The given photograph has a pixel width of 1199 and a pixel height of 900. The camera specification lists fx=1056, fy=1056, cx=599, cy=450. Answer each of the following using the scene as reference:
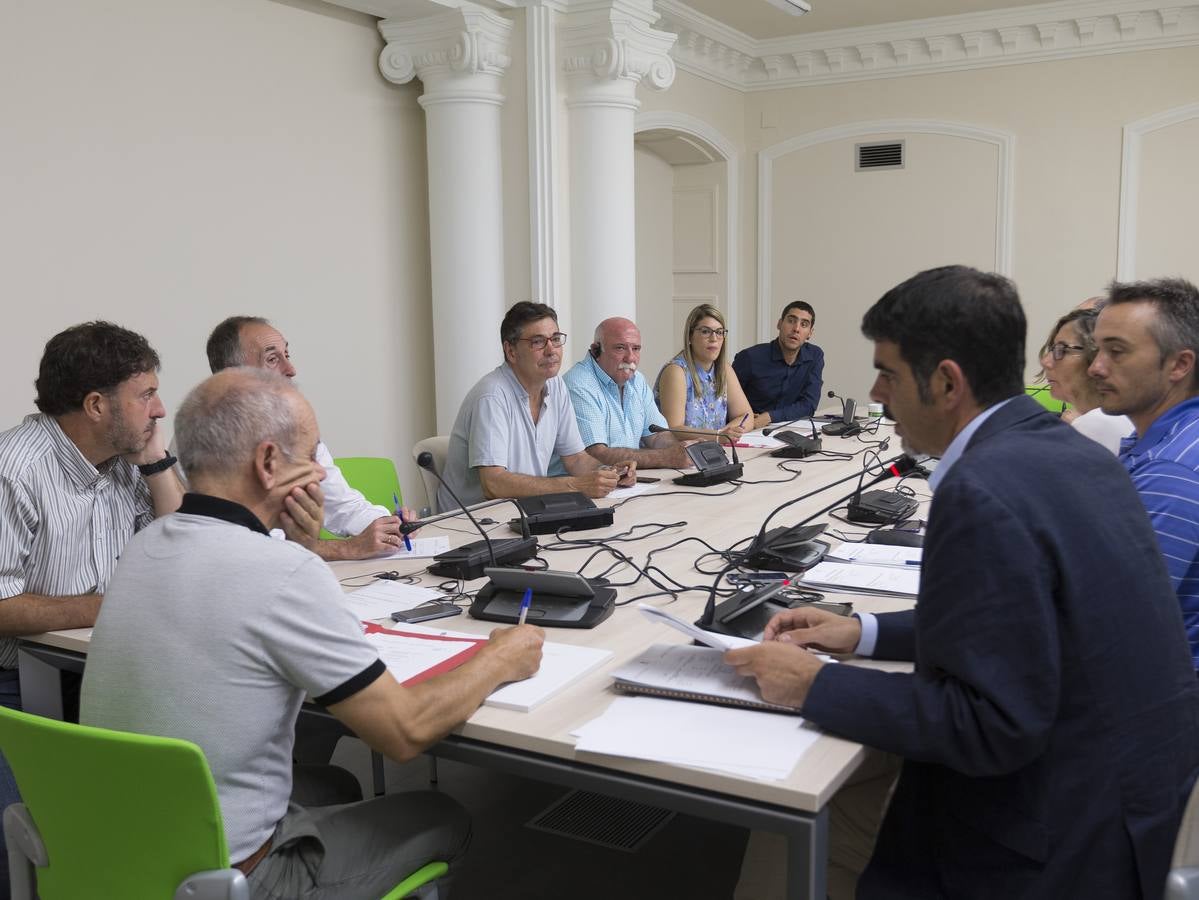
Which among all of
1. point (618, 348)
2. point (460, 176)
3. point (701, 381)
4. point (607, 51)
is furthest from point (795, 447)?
point (607, 51)

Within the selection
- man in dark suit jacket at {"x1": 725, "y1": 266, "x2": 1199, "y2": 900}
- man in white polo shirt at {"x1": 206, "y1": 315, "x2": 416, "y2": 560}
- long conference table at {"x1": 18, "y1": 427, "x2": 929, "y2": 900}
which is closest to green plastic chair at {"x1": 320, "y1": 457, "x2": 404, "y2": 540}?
man in white polo shirt at {"x1": 206, "y1": 315, "x2": 416, "y2": 560}

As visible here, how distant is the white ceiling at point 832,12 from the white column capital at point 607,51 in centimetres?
143

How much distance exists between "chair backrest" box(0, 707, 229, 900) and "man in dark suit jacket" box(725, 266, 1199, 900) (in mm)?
820

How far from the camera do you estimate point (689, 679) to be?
1630 millimetres

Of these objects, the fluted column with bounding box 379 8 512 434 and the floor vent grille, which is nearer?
the floor vent grille

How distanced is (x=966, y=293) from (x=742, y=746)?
2.22ft

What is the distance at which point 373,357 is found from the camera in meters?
5.25

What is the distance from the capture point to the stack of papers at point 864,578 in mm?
2193

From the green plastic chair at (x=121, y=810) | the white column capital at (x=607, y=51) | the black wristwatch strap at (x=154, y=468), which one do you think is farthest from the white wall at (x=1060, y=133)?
the green plastic chair at (x=121, y=810)

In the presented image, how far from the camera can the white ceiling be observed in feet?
22.3

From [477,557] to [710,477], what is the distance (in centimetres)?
128

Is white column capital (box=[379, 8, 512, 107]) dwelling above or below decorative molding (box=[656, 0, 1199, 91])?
below

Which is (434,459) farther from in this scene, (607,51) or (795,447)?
(607,51)

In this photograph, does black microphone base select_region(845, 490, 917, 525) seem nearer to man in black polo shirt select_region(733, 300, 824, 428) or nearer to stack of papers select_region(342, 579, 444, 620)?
stack of papers select_region(342, 579, 444, 620)
